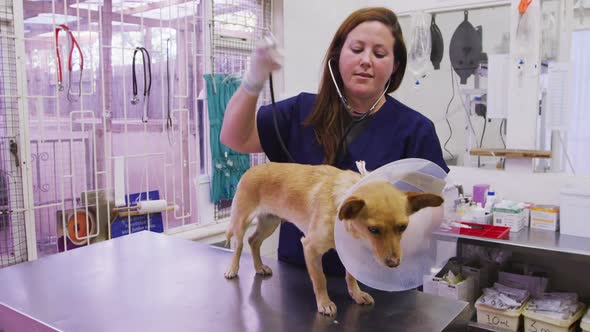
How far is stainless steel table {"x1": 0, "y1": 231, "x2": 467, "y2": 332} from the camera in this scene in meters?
0.95

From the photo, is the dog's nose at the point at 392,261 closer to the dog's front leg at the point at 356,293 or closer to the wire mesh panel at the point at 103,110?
the dog's front leg at the point at 356,293

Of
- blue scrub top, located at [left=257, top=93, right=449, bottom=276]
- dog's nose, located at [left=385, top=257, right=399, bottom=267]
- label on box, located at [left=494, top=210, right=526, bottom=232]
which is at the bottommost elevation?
label on box, located at [left=494, top=210, right=526, bottom=232]

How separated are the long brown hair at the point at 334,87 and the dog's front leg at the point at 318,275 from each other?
22 cm

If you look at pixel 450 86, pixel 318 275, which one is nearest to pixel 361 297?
pixel 318 275

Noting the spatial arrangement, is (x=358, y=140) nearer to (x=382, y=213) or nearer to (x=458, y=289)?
(x=382, y=213)

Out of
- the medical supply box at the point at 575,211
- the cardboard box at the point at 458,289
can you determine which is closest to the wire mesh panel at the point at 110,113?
the cardboard box at the point at 458,289

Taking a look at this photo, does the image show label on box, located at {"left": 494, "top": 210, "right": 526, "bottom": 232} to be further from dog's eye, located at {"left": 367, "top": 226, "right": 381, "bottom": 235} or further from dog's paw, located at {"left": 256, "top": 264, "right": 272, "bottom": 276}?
dog's eye, located at {"left": 367, "top": 226, "right": 381, "bottom": 235}

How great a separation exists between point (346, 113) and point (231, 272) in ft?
1.54

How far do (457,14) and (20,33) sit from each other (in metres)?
2.22

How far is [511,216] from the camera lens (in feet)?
7.48

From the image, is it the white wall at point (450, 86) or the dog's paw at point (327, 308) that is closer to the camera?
the dog's paw at point (327, 308)

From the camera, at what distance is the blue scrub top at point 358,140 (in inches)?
42.7

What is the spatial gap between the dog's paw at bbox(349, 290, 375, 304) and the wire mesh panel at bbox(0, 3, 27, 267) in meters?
1.62

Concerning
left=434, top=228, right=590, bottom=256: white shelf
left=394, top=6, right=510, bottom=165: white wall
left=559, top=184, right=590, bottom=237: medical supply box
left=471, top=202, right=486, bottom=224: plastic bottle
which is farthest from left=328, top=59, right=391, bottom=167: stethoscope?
left=394, top=6, right=510, bottom=165: white wall
